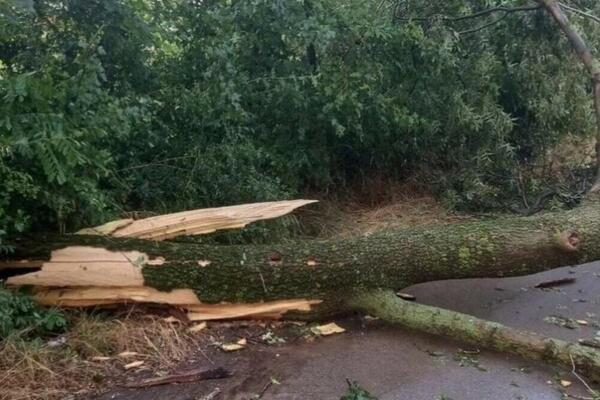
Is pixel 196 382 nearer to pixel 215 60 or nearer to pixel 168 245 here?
pixel 168 245

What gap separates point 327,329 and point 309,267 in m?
0.47

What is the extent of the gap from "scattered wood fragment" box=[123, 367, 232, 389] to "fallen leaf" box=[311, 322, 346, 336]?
833mm

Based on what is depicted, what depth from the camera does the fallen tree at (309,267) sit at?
3.94m

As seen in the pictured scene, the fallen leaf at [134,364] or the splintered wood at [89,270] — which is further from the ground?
the splintered wood at [89,270]

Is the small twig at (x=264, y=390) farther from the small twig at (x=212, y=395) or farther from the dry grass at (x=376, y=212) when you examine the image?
the dry grass at (x=376, y=212)

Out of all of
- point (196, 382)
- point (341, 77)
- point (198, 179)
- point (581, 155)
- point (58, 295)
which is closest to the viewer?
point (196, 382)

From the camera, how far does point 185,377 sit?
3.45 metres

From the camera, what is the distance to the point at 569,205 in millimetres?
6535

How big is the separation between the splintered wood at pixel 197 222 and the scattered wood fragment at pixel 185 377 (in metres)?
1.19

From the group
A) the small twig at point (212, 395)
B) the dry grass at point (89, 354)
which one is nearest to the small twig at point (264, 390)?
the small twig at point (212, 395)

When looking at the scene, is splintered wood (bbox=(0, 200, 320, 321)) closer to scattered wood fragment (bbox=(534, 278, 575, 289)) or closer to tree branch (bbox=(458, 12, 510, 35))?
scattered wood fragment (bbox=(534, 278, 575, 289))

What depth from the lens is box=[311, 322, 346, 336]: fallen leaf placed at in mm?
4113

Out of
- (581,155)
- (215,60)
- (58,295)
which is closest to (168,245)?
(58,295)

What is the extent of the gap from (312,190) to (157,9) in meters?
2.76
